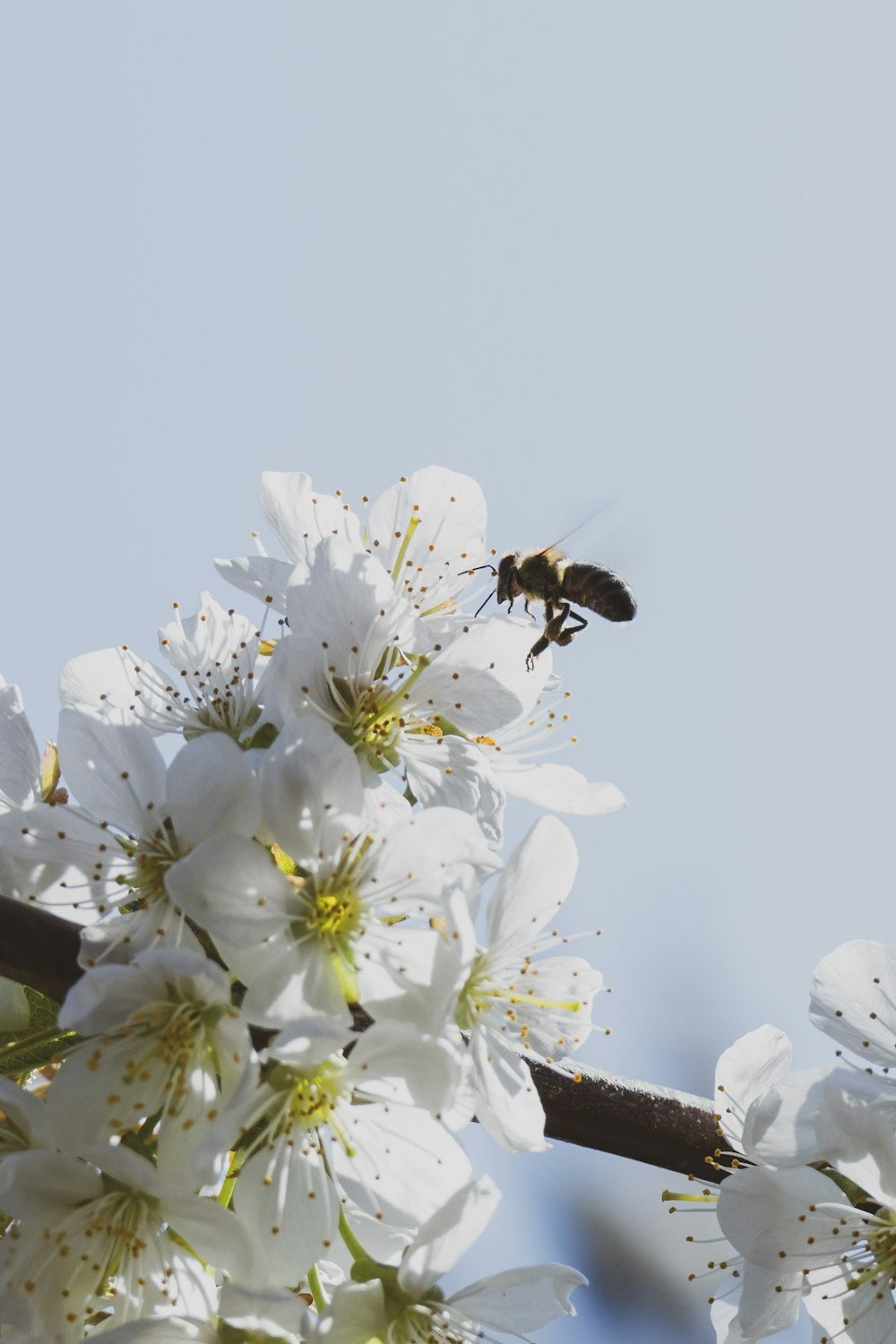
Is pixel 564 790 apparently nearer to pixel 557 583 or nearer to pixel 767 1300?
pixel 767 1300

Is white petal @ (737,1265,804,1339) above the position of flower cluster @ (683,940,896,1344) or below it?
below

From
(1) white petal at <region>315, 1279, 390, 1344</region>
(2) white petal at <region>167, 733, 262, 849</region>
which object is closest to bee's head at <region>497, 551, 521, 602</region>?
(2) white petal at <region>167, 733, 262, 849</region>

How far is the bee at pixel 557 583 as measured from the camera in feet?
11.0

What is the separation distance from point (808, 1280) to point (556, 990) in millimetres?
573

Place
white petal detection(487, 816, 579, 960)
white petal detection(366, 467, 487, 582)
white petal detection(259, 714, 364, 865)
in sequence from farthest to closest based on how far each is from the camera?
white petal detection(366, 467, 487, 582) → white petal detection(487, 816, 579, 960) → white petal detection(259, 714, 364, 865)

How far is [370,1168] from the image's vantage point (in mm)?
1836

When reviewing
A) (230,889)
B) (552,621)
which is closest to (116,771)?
(230,889)

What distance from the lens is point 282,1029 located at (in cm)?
159

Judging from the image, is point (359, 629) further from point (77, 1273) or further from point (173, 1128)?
point (77, 1273)

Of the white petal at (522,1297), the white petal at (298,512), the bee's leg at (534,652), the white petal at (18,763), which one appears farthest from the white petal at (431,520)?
the white petal at (522,1297)

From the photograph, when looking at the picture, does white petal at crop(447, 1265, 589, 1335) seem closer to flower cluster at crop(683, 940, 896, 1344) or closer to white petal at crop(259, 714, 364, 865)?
flower cluster at crop(683, 940, 896, 1344)

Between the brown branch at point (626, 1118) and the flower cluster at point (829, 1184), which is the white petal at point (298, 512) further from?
the flower cluster at point (829, 1184)

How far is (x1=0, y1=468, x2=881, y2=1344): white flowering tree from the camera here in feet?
5.49

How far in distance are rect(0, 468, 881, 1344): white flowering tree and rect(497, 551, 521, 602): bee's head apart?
1.09 m
